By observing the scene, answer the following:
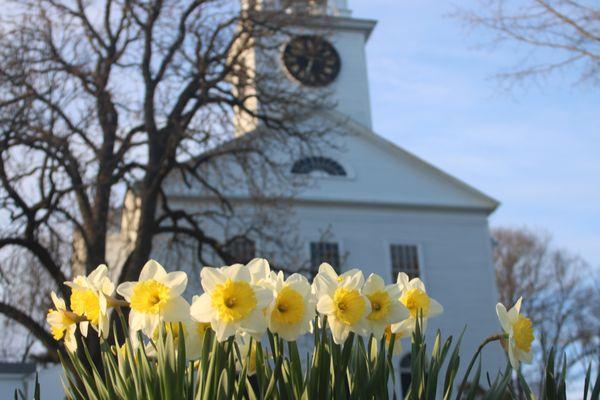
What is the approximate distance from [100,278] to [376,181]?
21.3m

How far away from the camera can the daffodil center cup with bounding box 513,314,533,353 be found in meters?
Result: 3.30

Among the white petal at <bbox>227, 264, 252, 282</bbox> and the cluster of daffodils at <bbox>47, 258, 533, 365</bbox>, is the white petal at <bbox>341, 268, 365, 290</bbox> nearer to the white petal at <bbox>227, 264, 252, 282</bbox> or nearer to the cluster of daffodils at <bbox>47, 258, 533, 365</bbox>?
the cluster of daffodils at <bbox>47, 258, 533, 365</bbox>

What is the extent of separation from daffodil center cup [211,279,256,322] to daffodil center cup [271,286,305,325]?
16cm

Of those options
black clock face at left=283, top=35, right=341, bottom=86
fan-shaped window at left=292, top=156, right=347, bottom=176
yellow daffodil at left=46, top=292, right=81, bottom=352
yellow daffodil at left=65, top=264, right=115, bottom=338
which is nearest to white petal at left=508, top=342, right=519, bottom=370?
yellow daffodil at left=65, top=264, right=115, bottom=338

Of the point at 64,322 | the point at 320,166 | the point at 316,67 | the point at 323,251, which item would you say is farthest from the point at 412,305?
the point at 316,67

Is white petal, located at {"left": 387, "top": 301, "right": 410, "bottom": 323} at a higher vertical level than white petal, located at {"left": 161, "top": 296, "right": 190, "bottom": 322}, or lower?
lower

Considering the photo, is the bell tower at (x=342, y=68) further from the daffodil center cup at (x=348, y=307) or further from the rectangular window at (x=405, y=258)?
the daffodil center cup at (x=348, y=307)

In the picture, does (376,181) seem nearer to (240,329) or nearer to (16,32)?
(16,32)

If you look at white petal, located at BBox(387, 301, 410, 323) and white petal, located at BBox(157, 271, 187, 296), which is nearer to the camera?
white petal, located at BBox(157, 271, 187, 296)

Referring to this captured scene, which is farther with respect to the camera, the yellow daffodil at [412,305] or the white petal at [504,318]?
the yellow daffodil at [412,305]

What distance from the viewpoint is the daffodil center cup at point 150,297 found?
10.1 ft

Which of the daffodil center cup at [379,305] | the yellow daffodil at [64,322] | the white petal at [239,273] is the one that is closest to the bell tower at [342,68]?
the yellow daffodil at [64,322]

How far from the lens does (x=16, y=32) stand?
552 inches

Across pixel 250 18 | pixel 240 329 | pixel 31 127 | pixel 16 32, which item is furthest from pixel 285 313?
pixel 250 18
